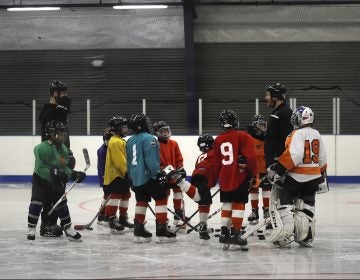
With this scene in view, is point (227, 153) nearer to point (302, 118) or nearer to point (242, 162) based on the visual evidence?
point (242, 162)

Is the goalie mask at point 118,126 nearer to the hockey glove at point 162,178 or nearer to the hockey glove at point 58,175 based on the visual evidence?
the hockey glove at point 58,175

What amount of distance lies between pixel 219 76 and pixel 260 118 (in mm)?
9495

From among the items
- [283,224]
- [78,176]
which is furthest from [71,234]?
[283,224]

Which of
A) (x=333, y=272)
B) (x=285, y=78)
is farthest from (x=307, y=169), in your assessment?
(x=285, y=78)

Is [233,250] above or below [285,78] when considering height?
below

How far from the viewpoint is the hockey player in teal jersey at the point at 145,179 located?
7.32m

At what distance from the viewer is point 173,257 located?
6434mm

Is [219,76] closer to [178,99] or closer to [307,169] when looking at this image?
[178,99]

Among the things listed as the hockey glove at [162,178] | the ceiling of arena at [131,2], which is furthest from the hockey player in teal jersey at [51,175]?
the ceiling of arena at [131,2]

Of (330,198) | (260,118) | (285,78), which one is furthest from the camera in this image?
(285,78)

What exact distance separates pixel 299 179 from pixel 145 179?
59.7 inches

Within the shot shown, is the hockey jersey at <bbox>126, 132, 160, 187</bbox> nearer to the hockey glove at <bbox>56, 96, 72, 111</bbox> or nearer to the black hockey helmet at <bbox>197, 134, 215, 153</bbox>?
the black hockey helmet at <bbox>197, 134, 215, 153</bbox>

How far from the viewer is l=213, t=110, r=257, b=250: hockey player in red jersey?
6.79 meters

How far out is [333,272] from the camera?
18.5ft
